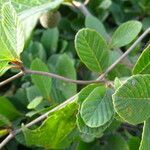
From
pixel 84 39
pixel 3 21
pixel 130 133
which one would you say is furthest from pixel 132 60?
pixel 3 21

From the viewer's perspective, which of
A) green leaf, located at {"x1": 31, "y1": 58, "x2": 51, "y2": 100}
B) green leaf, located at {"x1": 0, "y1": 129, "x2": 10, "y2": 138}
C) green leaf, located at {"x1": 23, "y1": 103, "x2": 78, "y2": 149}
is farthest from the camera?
green leaf, located at {"x1": 31, "y1": 58, "x2": 51, "y2": 100}

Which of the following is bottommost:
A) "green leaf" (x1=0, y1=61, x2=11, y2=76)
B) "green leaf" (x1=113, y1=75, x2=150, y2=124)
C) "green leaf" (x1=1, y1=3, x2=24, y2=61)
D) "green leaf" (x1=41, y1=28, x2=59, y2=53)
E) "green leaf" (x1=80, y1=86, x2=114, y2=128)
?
"green leaf" (x1=41, y1=28, x2=59, y2=53)

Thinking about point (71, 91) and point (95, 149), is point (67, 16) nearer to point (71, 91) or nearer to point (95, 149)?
point (71, 91)

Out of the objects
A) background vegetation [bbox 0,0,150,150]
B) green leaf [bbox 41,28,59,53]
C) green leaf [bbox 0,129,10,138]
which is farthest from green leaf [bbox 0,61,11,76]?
green leaf [bbox 41,28,59,53]

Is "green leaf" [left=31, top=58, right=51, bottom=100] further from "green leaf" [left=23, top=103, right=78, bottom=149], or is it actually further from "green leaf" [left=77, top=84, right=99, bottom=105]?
"green leaf" [left=77, top=84, right=99, bottom=105]

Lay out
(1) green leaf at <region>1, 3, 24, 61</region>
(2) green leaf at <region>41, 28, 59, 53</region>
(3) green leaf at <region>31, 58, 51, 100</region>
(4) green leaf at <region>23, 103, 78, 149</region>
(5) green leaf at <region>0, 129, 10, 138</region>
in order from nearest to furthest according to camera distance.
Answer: (1) green leaf at <region>1, 3, 24, 61</region>
(4) green leaf at <region>23, 103, 78, 149</region>
(5) green leaf at <region>0, 129, 10, 138</region>
(3) green leaf at <region>31, 58, 51, 100</region>
(2) green leaf at <region>41, 28, 59, 53</region>

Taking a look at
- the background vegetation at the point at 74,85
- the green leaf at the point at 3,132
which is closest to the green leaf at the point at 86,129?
the background vegetation at the point at 74,85
